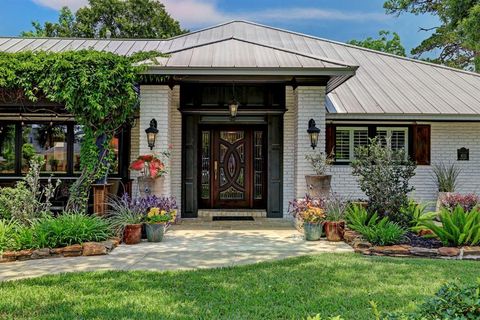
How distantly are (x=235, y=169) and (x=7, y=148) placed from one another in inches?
228

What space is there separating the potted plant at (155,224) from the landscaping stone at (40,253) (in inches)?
63.5

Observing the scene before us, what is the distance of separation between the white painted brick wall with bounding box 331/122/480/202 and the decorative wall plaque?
0.08m

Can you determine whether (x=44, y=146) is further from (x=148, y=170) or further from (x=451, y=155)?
(x=451, y=155)

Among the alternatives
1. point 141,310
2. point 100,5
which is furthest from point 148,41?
point 100,5

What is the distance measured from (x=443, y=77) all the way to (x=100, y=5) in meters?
23.5

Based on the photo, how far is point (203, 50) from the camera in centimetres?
841

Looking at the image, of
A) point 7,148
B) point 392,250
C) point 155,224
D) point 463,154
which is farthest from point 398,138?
point 7,148

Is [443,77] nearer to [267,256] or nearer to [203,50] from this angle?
[203,50]

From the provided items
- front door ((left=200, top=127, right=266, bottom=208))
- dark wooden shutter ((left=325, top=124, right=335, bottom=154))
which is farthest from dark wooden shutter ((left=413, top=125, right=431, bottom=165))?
front door ((left=200, top=127, right=266, bottom=208))

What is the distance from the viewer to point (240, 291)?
13.1 feet

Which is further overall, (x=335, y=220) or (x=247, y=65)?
(x=247, y=65)

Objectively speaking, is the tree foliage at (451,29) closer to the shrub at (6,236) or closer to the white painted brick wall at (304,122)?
the white painted brick wall at (304,122)

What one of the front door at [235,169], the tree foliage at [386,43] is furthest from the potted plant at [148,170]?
the tree foliage at [386,43]

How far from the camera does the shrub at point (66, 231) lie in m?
5.81
